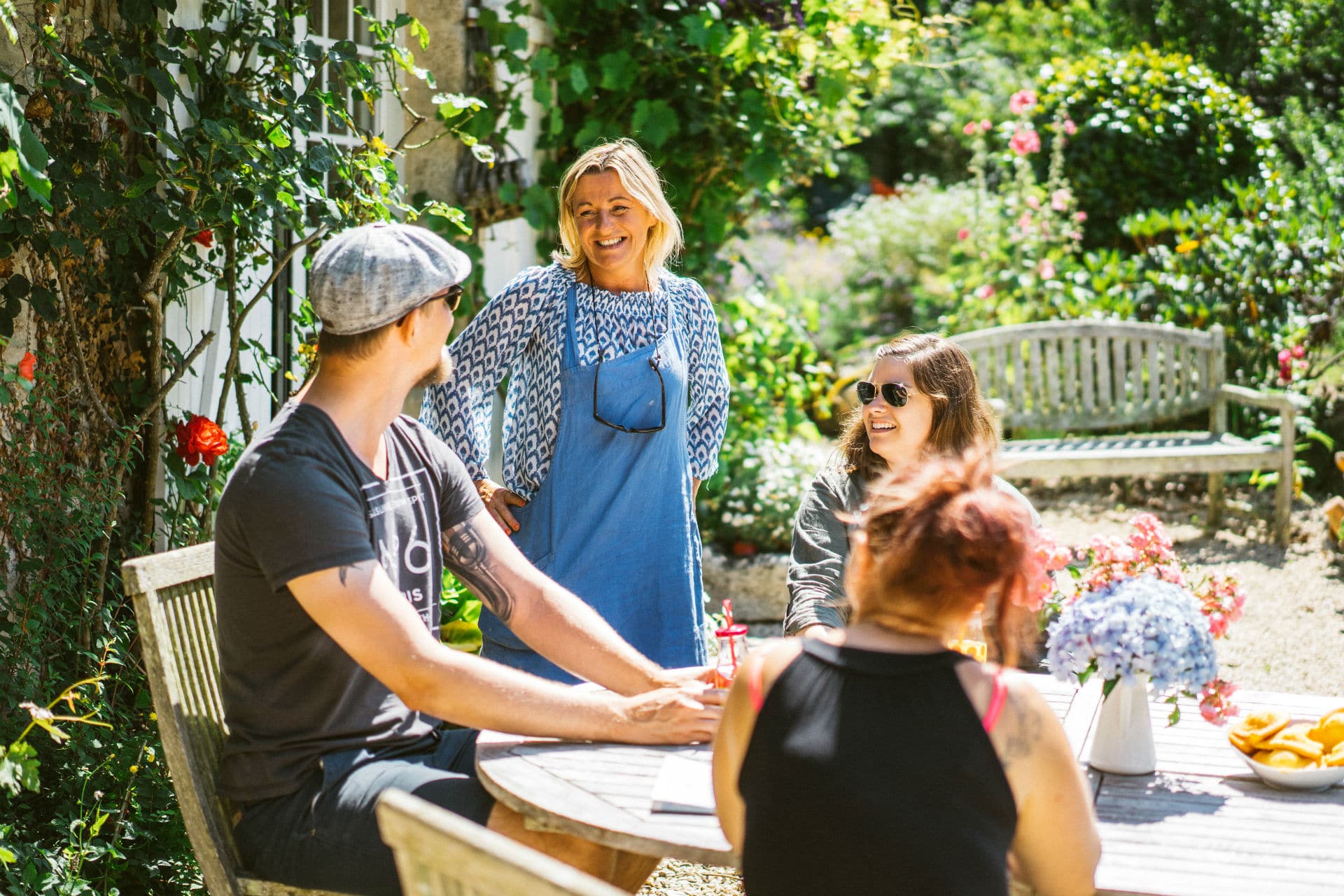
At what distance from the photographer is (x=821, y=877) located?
147 cm

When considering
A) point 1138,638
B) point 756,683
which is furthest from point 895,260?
point 756,683

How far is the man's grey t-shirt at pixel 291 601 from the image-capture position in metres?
1.86

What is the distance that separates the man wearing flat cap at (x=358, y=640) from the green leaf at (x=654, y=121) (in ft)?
10.1

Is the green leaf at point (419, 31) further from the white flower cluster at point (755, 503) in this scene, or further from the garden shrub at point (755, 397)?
the white flower cluster at point (755, 503)

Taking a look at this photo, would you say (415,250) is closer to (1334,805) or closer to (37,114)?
(37,114)

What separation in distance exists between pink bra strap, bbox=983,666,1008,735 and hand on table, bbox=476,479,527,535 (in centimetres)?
161

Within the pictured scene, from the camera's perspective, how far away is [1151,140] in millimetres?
9141

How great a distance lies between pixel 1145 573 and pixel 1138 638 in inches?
6.6

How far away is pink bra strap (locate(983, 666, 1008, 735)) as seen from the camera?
1.49 m

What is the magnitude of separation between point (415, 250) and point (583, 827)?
943 millimetres

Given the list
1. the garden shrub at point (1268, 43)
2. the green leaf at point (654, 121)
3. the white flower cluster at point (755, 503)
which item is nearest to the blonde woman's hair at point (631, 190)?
the green leaf at point (654, 121)

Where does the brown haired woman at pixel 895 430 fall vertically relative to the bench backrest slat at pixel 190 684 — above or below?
above

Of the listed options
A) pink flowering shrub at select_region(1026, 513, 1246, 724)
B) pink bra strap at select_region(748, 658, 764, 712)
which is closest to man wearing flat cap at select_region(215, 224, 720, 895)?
pink bra strap at select_region(748, 658, 764, 712)

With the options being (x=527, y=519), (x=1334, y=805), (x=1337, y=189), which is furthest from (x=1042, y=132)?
(x=1334, y=805)
